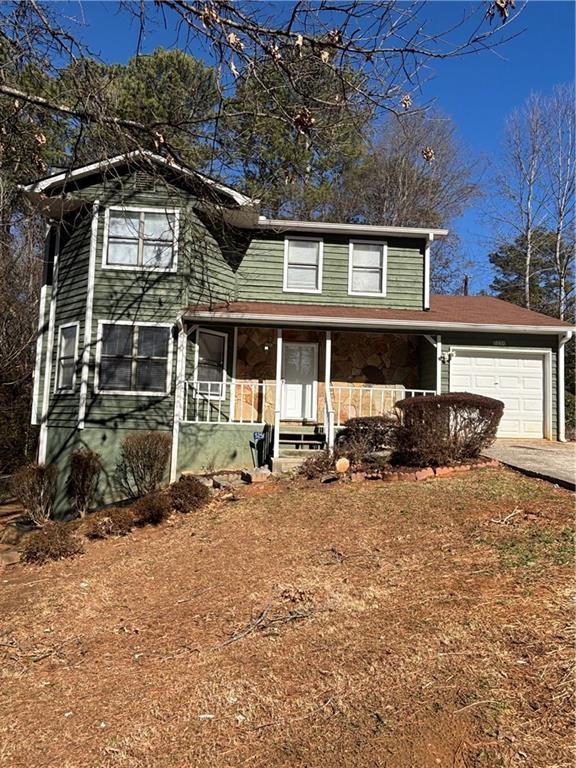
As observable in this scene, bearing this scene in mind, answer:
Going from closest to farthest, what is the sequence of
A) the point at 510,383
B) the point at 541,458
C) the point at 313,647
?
the point at 313,647 → the point at 541,458 → the point at 510,383

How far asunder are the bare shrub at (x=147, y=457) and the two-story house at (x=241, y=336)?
560 millimetres

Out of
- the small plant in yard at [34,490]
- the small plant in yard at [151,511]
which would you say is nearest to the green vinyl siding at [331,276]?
the small plant in yard at [34,490]

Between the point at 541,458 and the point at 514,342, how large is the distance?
384cm

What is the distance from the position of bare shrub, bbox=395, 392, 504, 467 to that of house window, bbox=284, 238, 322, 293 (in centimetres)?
533

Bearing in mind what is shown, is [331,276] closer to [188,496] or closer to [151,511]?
[188,496]

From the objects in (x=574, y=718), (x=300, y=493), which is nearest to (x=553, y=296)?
(x=300, y=493)

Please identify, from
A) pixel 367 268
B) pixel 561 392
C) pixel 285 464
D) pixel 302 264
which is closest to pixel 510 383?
pixel 561 392

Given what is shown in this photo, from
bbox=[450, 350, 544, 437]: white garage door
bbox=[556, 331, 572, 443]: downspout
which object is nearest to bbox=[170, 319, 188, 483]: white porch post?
bbox=[450, 350, 544, 437]: white garage door

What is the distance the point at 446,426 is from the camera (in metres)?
8.03

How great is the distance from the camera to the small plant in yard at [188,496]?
27.2ft

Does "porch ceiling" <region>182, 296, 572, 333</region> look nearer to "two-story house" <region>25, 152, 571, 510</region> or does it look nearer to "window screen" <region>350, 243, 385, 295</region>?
"two-story house" <region>25, 152, 571, 510</region>

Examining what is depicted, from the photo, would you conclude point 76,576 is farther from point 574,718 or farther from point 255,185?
point 255,185

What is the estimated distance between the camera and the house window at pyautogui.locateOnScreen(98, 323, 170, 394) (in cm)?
1107

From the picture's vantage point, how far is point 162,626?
439 centimetres
